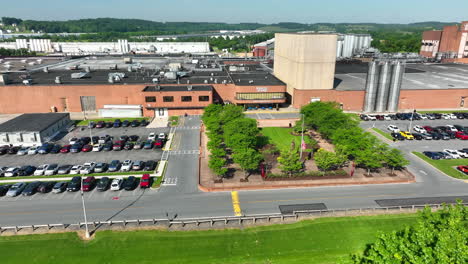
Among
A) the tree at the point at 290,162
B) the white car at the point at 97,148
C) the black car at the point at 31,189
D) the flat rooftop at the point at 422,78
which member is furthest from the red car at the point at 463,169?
the black car at the point at 31,189

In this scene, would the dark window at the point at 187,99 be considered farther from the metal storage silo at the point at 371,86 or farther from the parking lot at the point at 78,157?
the metal storage silo at the point at 371,86

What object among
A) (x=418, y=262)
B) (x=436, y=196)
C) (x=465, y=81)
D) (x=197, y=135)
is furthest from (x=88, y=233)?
(x=465, y=81)

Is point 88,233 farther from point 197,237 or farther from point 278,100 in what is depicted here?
point 278,100

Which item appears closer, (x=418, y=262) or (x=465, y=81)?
(x=418, y=262)

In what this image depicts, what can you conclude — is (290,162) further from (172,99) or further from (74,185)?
(172,99)

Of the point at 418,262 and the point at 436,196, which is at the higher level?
the point at 418,262

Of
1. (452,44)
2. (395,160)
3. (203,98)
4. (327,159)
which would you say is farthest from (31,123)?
(452,44)

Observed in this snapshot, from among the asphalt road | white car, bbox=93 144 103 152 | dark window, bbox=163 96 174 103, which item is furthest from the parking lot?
dark window, bbox=163 96 174 103
